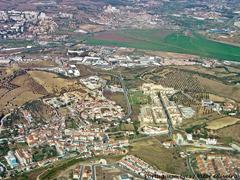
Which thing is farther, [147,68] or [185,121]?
[147,68]

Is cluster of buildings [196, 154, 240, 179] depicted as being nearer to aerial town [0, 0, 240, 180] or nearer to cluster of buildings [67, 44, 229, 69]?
aerial town [0, 0, 240, 180]

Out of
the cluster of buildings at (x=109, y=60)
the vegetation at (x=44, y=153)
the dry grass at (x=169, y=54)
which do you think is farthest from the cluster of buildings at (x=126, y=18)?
the vegetation at (x=44, y=153)

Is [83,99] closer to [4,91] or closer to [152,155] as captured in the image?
[4,91]

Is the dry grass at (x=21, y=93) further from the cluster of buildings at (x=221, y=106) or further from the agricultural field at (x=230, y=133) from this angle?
the agricultural field at (x=230, y=133)

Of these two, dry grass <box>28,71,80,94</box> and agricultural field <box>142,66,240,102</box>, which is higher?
agricultural field <box>142,66,240,102</box>

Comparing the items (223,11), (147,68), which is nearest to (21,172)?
(147,68)

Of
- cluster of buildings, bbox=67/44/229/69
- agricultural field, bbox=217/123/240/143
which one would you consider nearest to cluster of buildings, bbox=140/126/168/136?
agricultural field, bbox=217/123/240/143

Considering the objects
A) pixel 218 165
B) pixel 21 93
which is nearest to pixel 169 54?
pixel 21 93
